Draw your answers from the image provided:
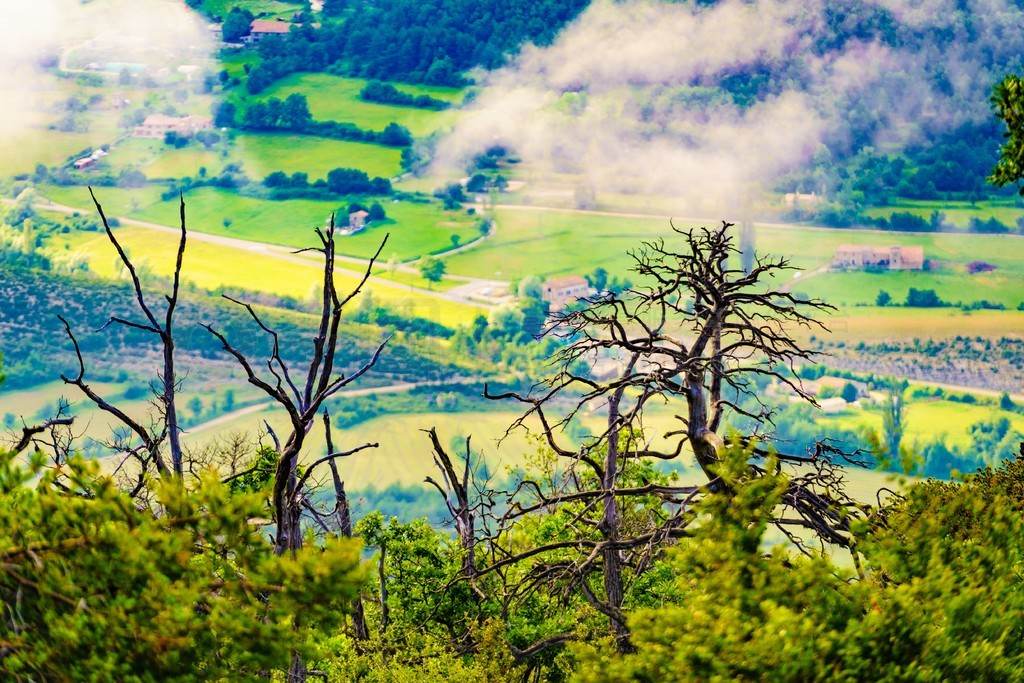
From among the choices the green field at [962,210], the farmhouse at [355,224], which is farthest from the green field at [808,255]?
the farmhouse at [355,224]

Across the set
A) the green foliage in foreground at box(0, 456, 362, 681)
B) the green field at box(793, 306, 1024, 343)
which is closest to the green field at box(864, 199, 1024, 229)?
the green field at box(793, 306, 1024, 343)

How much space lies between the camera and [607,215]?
198625 millimetres

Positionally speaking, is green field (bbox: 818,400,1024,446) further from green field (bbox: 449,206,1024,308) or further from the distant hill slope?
the distant hill slope

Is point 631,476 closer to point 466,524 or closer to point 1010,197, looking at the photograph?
point 466,524

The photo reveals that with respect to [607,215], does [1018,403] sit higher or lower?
lower

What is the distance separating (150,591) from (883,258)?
17957 centimetres

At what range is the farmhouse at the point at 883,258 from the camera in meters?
180

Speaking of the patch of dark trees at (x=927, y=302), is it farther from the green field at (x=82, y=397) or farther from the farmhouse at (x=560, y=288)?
the green field at (x=82, y=397)

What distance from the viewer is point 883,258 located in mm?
181375

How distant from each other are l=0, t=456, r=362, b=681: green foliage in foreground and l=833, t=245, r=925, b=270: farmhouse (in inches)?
6938

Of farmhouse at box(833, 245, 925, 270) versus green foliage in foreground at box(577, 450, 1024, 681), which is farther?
farmhouse at box(833, 245, 925, 270)

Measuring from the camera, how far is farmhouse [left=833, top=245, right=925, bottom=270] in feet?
590

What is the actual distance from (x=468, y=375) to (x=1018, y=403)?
233 feet

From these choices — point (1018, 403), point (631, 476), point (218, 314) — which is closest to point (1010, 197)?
point (1018, 403)
